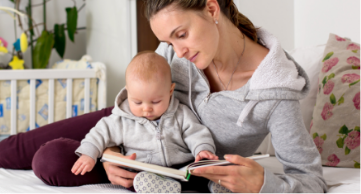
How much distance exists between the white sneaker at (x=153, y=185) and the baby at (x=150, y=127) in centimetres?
15

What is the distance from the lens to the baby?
103 cm

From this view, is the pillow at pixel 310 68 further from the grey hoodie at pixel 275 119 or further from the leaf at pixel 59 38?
the leaf at pixel 59 38

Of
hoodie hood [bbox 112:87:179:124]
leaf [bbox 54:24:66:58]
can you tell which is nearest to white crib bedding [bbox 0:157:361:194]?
hoodie hood [bbox 112:87:179:124]

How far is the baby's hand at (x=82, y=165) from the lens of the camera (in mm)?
954

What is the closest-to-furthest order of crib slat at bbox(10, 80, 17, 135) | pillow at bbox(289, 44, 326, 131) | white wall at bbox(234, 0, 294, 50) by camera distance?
pillow at bbox(289, 44, 326, 131) → white wall at bbox(234, 0, 294, 50) → crib slat at bbox(10, 80, 17, 135)

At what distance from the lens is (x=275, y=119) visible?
37.4 inches

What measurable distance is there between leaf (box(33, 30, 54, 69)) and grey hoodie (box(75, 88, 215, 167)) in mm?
1678

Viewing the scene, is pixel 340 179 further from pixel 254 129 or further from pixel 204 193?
pixel 204 193

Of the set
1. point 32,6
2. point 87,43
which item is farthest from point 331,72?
point 32,6

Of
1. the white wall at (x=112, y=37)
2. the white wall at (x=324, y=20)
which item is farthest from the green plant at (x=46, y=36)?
the white wall at (x=324, y=20)

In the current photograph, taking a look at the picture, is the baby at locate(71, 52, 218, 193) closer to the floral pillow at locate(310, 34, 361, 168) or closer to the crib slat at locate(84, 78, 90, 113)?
the floral pillow at locate(310, 34, 361, 168)

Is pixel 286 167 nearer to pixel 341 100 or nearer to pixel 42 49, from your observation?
pixel 341 100

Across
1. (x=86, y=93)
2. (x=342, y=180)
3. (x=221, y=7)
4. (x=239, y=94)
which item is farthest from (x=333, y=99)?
(x=86, y=93)

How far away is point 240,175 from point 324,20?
3.95 feet
